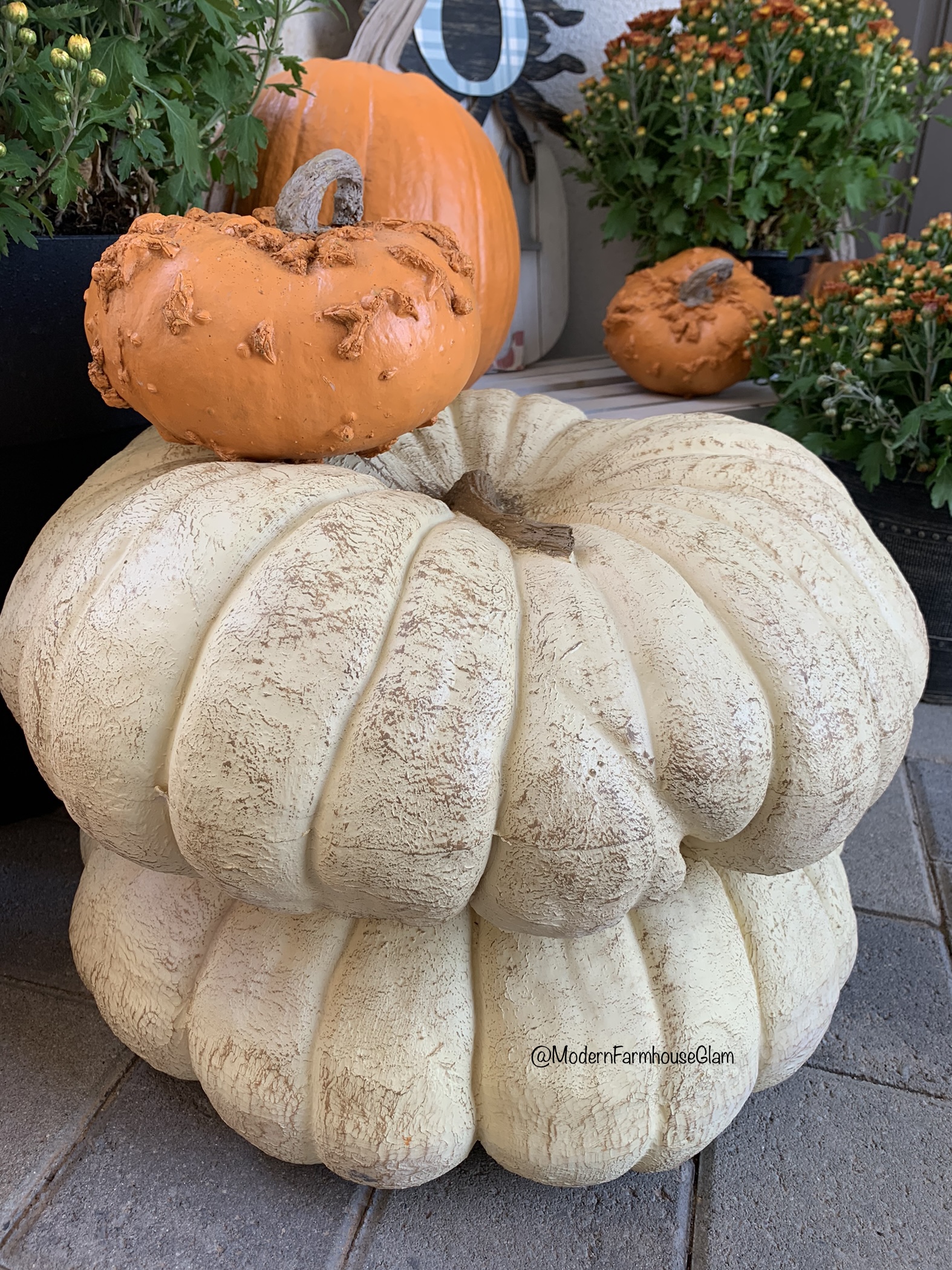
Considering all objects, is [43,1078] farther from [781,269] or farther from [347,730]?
[781,269]

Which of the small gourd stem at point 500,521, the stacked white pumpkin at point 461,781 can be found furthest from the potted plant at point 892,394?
the small gourd stem at point 500,521

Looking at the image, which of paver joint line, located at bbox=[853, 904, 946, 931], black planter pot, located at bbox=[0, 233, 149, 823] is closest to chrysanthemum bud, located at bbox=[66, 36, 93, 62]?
black planter pot, located at bbox=[0, 233, 149, 823]

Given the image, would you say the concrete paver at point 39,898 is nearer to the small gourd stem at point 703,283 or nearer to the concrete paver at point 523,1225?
the concrete paver at point 523,1225

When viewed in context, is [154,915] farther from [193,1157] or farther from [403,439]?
[403,439]

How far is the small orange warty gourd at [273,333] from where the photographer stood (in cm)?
82

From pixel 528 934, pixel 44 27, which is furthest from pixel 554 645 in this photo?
pixel 44 27

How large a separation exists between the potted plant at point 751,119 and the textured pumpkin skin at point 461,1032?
5.38 ft

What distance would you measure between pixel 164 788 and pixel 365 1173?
397 millimetres

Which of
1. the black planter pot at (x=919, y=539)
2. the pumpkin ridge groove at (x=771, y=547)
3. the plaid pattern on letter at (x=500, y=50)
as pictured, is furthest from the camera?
the plaid pattern on letter at (x=500, y=50)

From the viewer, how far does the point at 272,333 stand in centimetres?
82

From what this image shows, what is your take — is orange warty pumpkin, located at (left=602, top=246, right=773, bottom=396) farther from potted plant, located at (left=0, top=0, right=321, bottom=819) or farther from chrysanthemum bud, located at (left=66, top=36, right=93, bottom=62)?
chrysanthemum bud, located at (left=66, top=36, right=93, bottom=62)

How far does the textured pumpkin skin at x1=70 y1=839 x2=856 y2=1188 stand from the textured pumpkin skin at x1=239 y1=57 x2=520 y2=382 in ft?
2.95

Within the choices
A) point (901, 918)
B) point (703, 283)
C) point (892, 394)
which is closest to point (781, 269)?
point (703, 283)

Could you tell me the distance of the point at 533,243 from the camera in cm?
226
